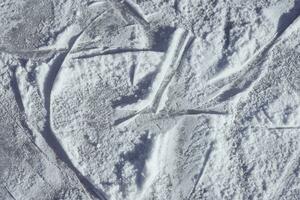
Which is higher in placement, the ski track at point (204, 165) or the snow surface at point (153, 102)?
the snow surface at point (153, 102)

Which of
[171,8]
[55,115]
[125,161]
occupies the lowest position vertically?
[125,161]

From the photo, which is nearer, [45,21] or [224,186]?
[224,186]

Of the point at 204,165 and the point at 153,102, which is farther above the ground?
the point at 153,102

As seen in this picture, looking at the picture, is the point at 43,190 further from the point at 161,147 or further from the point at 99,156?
the point at 161,147

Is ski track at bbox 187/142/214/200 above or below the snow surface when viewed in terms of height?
below

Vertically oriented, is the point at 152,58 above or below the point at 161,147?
above

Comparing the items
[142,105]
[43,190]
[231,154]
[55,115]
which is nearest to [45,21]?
[55,115]

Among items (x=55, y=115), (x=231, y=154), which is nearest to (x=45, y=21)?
(x=55, y=115)

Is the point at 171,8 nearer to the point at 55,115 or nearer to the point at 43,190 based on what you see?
the point at 55,115
